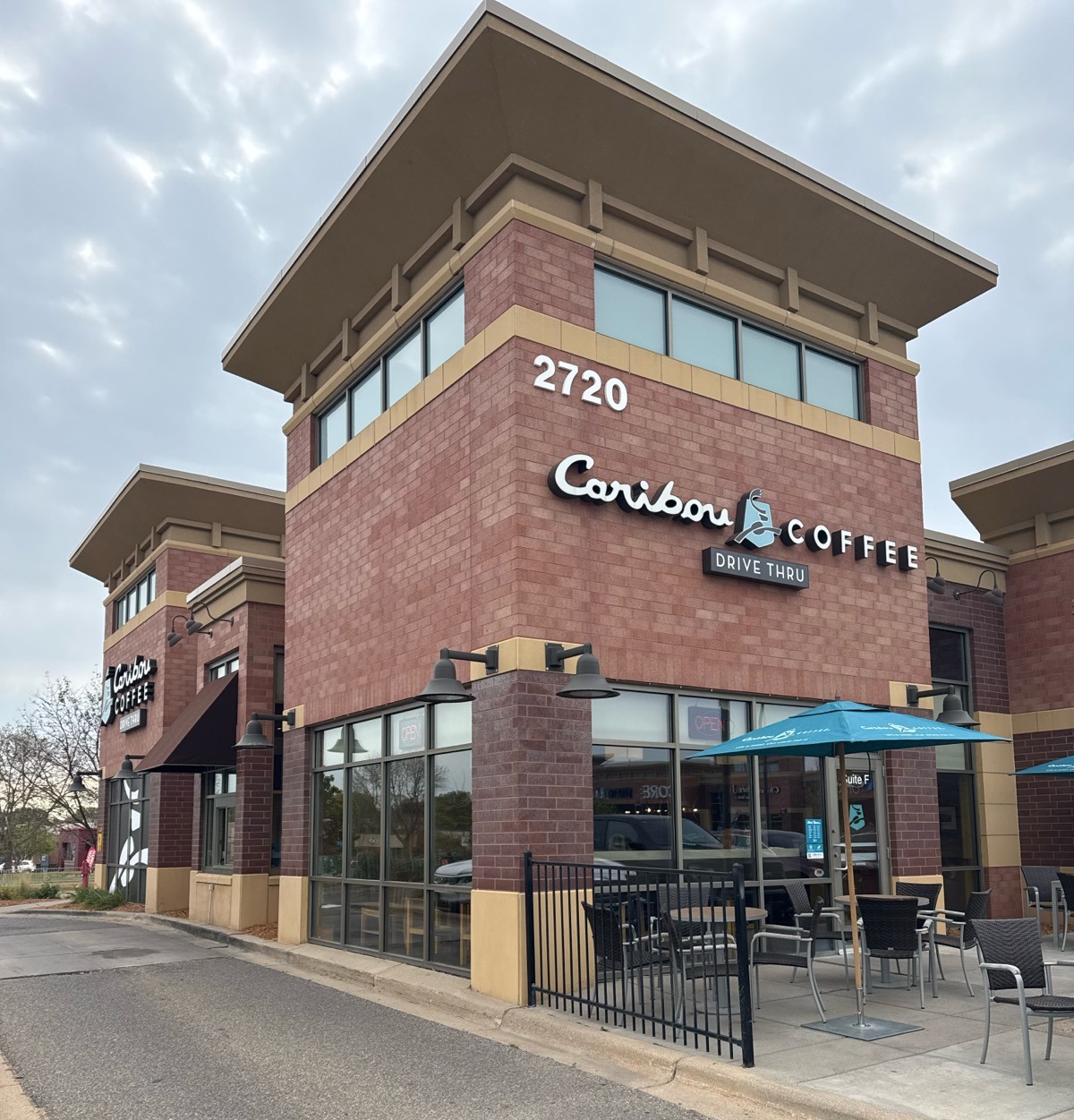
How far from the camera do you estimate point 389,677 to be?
1273cm

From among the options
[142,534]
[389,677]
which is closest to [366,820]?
[389,677]

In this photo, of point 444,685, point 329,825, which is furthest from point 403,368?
point 329,825

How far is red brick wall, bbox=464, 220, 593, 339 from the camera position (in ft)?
36.8

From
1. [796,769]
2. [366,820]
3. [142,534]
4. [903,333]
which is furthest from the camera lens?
[142,534]

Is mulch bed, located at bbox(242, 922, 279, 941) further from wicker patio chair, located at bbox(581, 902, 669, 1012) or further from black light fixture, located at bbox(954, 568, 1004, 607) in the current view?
black light fixture, located at bbox(954, 568, 1004, 607)

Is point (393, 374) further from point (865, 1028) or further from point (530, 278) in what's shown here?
point (865, 1028)

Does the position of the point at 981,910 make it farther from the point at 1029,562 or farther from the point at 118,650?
the point at 118,650

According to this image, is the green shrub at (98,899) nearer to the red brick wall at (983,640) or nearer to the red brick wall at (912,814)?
the red brick wall at (912,814)

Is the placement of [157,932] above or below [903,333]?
below

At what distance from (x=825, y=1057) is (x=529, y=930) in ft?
9.63

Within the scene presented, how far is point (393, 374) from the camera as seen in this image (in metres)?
13.9

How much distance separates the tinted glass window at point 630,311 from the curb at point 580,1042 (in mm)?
6838

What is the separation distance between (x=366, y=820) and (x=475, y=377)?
5.50 meters

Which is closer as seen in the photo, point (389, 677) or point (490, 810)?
point (490, 810)
